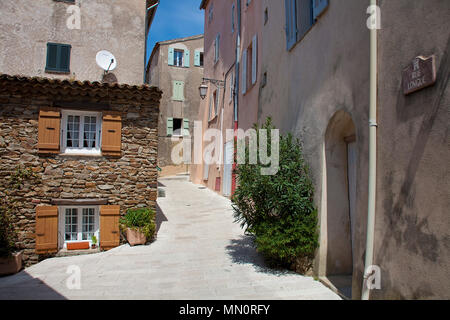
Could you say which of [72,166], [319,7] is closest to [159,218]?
[72,166]

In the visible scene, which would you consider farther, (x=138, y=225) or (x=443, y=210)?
(x=138, y=225)

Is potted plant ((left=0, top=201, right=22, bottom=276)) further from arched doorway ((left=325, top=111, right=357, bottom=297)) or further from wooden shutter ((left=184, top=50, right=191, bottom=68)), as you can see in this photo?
wooden shutter ((left=184, top=50, right=191, bottom=68))

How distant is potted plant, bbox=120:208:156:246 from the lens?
8.14 metres

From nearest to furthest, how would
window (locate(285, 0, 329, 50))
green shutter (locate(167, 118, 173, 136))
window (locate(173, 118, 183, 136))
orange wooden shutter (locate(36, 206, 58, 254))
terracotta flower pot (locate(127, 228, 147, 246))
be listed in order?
window (locate(285, 0, 329, 50)), orange wooden shutter (locate(36, 206, 58, 254)), terracotta flower pot (locate(127, 228, 147, 246)), green shutter (locate(167, 118, 173, 136)), window (locate(173, 118, 183, 136))

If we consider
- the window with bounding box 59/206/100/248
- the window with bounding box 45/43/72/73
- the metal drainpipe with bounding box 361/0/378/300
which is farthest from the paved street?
the window with bounding box 45/43/72/73

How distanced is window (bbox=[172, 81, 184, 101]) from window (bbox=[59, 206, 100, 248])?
56.1 ft

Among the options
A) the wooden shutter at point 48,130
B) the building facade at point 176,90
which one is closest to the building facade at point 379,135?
the wooden shutter at point 48,130

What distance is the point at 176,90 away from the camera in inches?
974

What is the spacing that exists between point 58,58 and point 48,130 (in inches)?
128

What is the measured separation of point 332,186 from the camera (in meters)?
5.23
